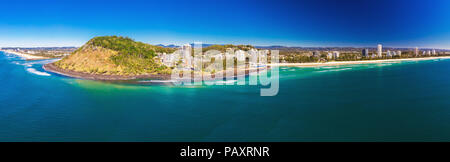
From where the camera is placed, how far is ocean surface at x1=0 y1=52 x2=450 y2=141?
31.4ft

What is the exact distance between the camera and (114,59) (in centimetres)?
3238

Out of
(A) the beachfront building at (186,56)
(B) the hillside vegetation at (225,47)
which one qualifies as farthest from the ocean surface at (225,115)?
(B) the hillside vegetation at (225,47)

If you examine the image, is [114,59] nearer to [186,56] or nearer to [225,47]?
[186,56]

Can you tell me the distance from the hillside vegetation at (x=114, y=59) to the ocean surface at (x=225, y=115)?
35.8ft

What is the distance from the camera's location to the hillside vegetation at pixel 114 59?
96.5ft

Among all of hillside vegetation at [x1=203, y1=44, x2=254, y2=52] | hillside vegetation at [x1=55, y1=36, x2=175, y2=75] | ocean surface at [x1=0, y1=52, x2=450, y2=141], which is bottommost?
ocean surface at [x1=0, y1=52, x2=450, y2=141]

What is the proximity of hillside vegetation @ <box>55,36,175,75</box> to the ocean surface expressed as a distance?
1091cm

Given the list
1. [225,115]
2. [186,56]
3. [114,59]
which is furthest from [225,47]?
[225,115]

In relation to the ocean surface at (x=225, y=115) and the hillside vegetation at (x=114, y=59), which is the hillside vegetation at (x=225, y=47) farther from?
the ocean surface at (x=225, y=115)

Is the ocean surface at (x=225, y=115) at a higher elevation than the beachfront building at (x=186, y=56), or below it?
below

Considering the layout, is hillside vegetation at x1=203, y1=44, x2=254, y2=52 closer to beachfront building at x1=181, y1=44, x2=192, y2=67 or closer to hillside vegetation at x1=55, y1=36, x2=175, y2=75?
beachfront building at x1=181, y1=44, x2=192, y2=67

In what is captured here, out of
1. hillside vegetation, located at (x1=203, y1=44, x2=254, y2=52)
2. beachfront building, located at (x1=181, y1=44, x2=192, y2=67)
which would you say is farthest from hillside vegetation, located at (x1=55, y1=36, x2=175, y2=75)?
hillside vegetation, located at (x1=203, y1=44, x2=254, y2=52)

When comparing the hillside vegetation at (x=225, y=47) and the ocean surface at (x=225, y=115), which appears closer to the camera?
the ocean surface at (x=225, y=115)

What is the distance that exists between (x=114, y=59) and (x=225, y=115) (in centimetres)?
2616
